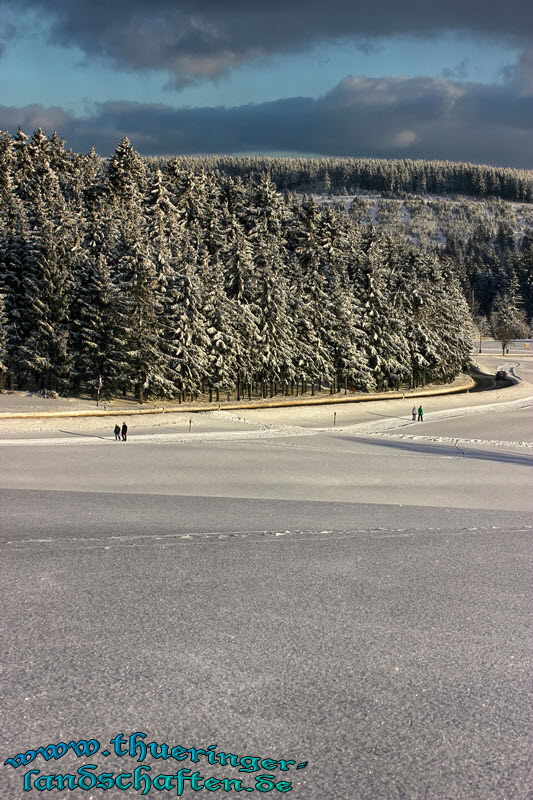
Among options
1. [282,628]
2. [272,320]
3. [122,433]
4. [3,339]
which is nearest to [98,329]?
[3,339]

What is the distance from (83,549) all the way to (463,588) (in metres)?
8.57

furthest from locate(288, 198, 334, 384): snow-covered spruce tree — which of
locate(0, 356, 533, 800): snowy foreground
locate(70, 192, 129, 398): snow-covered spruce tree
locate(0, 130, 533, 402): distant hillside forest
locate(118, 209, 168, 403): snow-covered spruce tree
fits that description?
locate(0, 356, 533, 800): snowy foreground

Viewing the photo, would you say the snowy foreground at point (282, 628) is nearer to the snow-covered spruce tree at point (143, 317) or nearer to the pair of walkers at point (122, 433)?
the pair of walkers at point (122, 433)

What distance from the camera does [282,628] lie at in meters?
10.2

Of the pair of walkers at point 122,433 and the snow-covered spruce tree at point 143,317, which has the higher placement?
the snow-covered spruce tree at point 143,317

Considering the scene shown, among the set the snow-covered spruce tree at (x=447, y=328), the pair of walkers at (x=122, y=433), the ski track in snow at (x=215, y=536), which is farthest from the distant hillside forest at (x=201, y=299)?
the ski track in snow at (x=215, y=536)

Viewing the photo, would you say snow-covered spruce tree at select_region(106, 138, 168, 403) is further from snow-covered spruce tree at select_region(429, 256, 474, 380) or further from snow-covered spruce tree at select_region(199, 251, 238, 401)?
snow-covered spruce tree at select_region(429, 256, 474, 380)

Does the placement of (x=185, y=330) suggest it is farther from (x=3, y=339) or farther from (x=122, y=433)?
(x=122, y=433)

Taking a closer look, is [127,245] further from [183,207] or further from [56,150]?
[56,150]

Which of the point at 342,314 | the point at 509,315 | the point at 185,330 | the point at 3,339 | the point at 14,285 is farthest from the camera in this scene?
the point at 509,315

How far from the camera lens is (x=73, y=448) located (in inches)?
1261

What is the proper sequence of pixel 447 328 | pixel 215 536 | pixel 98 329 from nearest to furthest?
pixel 215 536, pixel 98 329, pixel 447 328

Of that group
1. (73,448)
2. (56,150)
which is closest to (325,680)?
(73,448)

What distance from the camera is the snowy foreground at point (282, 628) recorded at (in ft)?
23.5
